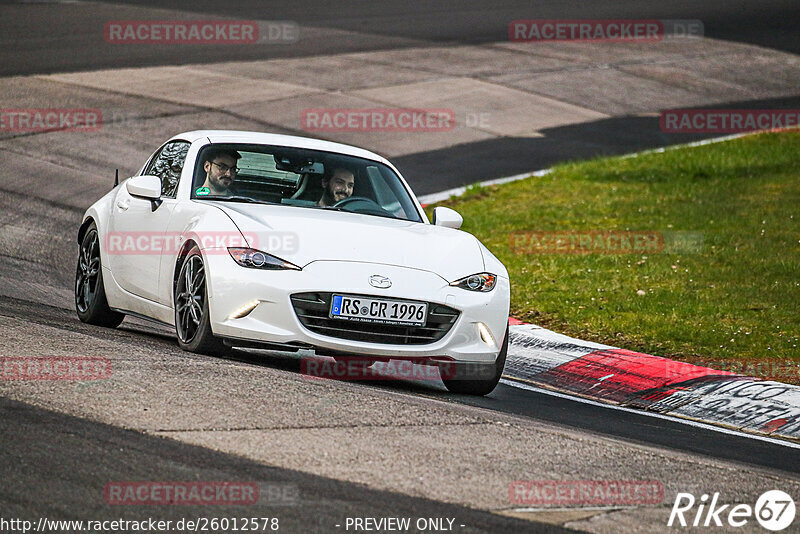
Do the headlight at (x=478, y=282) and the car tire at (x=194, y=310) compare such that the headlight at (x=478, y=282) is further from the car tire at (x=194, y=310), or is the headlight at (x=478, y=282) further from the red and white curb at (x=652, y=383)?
the car tire at (x=194, y=310)

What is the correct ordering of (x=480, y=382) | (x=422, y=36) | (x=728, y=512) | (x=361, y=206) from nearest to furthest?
(x=728, y=512), (x=480, y=382), (x=361, y=206), (x=422, y=36)

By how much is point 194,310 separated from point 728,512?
12.2ft

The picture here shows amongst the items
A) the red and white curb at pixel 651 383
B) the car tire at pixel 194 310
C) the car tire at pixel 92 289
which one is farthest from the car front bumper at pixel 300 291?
the car tire at pixel 92 289

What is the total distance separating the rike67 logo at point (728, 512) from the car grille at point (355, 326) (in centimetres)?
242

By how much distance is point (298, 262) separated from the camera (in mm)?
7566

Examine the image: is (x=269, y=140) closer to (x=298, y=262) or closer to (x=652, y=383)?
(x=298, y=262)

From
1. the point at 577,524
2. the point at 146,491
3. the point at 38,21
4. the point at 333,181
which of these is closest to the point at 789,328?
the point at 333,181

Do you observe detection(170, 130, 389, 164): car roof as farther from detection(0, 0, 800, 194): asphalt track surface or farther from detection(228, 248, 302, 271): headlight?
detection(0, 0, 800, 194): asphalt track surface

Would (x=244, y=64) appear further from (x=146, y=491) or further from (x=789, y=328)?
(x=146, y=491)

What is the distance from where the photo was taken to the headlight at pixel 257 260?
24.8 ft

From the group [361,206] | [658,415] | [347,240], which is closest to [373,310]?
[347,240]

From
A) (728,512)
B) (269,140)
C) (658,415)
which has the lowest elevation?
(658,415)

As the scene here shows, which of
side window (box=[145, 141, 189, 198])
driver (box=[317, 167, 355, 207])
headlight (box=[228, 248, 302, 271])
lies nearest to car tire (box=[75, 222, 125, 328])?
side window (box=[145, 141, 189, 198])

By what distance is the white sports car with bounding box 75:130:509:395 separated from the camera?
24.7 feet
